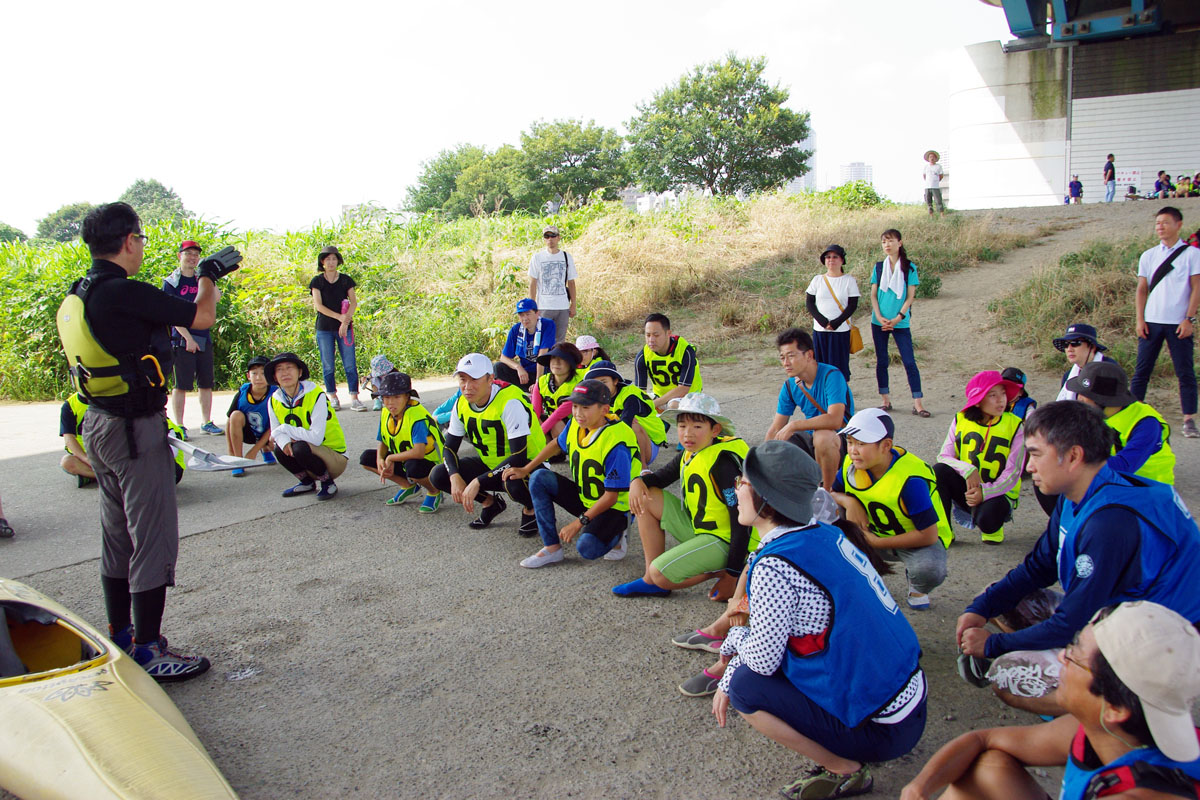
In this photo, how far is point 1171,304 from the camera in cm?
655

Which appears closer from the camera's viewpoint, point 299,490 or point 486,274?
point 299,490

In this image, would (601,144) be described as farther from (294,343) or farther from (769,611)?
(769,611)

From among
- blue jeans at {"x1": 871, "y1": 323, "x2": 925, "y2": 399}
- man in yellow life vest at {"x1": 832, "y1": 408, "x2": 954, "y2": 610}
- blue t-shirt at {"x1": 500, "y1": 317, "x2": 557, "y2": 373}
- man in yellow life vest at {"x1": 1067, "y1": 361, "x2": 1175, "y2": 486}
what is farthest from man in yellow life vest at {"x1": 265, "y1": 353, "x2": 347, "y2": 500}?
blue jeans at {"x1": 871, "y1": 323, "x2": 925, "y2": 399}

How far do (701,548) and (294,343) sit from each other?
12.5 meters

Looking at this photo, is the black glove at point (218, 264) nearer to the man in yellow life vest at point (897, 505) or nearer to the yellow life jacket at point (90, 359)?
the yellow life jacket at point (90, 359)

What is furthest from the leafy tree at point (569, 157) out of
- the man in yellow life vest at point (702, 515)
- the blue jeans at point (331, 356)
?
the man in yellow life vest at point (702, 515)

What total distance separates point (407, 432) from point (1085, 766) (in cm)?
492

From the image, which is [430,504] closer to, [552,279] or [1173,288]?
[552,279]

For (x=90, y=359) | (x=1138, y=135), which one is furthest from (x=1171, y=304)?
(x=1138, y=135)

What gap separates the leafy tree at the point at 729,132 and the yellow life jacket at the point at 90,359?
35913 mm

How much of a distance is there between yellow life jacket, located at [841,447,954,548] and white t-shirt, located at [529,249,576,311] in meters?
5.63

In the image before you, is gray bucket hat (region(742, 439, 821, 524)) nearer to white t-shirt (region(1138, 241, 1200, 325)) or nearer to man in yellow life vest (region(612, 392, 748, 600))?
man in yellow life vest (region(612, 392, 748, 600))

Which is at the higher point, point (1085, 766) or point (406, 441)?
point (406, 441)

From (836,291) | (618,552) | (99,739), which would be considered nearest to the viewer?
(99,739)
